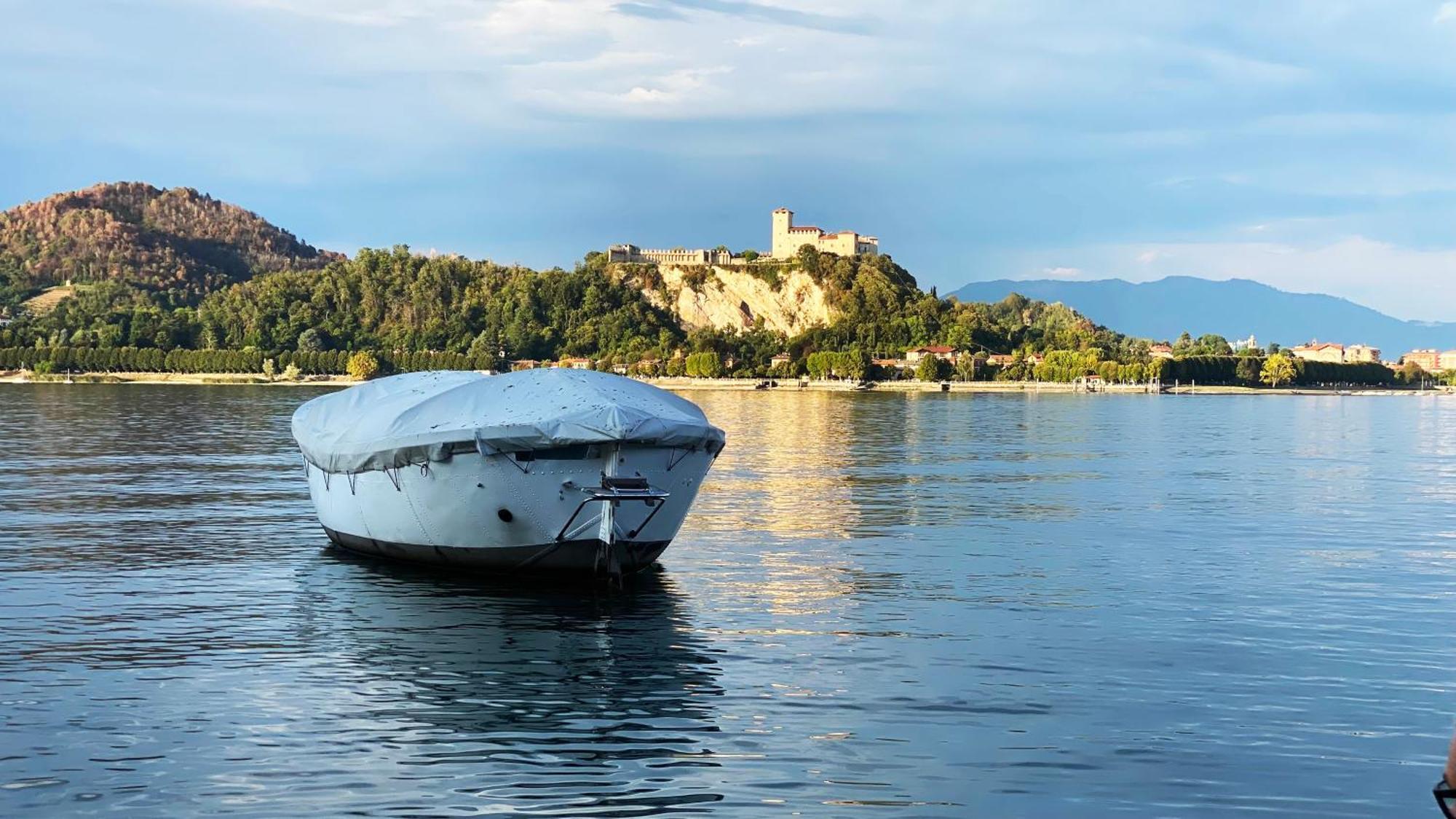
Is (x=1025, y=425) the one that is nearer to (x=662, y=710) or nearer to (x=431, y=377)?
Result: (x=431, y=377)

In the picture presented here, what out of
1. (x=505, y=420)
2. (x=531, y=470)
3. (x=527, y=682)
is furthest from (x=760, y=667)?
(x=505, y=420)

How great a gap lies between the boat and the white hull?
23 mm

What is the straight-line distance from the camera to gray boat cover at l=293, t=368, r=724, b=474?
22.0 meters

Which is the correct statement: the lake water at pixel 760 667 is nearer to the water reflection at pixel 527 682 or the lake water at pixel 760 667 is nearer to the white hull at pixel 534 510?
the water reflection at pixel 527 682

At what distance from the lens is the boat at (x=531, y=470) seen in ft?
72.8

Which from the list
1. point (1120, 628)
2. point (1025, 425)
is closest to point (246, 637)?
point (1120, 628)

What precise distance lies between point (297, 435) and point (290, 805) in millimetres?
16746

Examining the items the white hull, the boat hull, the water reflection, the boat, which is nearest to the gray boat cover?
the boat

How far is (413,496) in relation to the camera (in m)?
24.1

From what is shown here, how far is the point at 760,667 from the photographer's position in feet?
60.7

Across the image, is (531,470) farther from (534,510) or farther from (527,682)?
(527,682)

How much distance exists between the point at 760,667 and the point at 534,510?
5779 millimetres

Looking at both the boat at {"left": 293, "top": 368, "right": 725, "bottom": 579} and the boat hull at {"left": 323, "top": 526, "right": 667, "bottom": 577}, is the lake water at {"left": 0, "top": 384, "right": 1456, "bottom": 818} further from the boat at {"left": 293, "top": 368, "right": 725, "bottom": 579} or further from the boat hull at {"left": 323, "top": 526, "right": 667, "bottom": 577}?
the boat at {"left": 293, "top": 368, "right": 725, "bottom": 579}

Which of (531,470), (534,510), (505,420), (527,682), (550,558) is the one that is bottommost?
(527,682)
